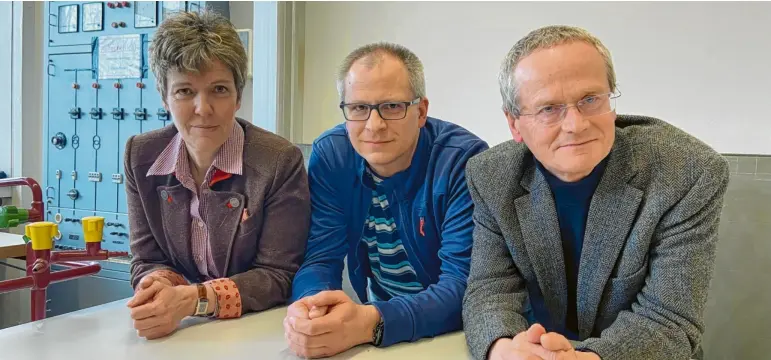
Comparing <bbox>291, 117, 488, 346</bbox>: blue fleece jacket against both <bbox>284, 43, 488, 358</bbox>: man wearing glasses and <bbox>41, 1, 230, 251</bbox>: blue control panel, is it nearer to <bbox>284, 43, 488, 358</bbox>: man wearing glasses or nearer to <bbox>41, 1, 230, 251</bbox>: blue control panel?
<bbox>284, 43, 488, 358</bbox>: man wearing glasses

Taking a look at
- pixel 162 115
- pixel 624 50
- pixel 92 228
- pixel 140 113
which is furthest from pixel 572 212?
pixel 140 113

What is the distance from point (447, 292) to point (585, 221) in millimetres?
319

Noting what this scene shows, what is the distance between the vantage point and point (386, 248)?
150 cm

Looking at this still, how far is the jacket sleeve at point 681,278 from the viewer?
0.99 metres

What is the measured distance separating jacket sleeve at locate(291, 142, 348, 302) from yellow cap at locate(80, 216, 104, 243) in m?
0.60

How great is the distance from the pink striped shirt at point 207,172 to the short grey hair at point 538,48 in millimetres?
636

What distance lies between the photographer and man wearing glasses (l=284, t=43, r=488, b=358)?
126 centimetres

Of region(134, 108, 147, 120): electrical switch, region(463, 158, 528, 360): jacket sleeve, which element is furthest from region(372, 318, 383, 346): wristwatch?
region(134, 108, 147, 120): electrical switch

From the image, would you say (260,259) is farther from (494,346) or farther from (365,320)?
(494,346)

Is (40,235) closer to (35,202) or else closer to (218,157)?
(218,157)

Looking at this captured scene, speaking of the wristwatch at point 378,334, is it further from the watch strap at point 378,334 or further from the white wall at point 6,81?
the white wall at point 6,81

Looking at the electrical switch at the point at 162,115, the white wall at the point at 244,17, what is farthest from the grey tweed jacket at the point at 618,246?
the electrical switch at the point at 162,115

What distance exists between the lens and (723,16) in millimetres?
1900

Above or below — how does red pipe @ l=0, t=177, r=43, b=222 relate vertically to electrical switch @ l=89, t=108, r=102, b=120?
below
